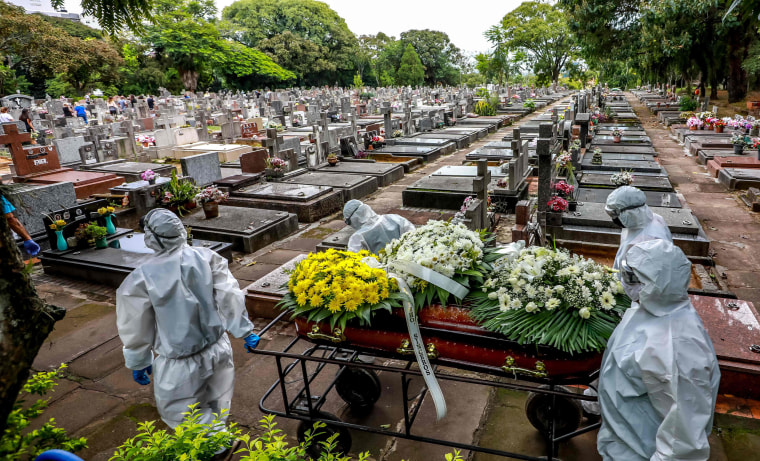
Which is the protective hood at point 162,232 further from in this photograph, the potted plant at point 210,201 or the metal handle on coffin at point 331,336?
the potted plant at point 210,201

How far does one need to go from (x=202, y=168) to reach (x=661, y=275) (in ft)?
35.2

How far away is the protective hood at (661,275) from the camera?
2.19 m

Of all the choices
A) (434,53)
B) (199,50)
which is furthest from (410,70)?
(199,50)

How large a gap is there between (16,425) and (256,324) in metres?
3.44

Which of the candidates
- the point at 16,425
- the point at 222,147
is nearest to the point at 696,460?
the point at 16,425

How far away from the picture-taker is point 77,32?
50.1 metres

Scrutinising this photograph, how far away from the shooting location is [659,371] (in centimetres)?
221

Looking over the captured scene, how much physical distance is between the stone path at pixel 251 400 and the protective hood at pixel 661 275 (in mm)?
1532

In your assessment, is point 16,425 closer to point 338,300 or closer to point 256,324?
point 338,300

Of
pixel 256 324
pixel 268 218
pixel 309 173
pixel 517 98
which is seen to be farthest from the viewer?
pixel 517 98

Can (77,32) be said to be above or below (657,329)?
above

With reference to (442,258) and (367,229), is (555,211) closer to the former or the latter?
(367,229)

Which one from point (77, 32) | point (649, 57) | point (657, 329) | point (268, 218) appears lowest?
point (268, 218)

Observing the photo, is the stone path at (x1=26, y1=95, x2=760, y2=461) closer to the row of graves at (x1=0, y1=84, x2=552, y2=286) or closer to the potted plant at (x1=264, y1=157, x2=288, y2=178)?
the row of graves at (x1=0, y1=84, x2=552, y2=286)
